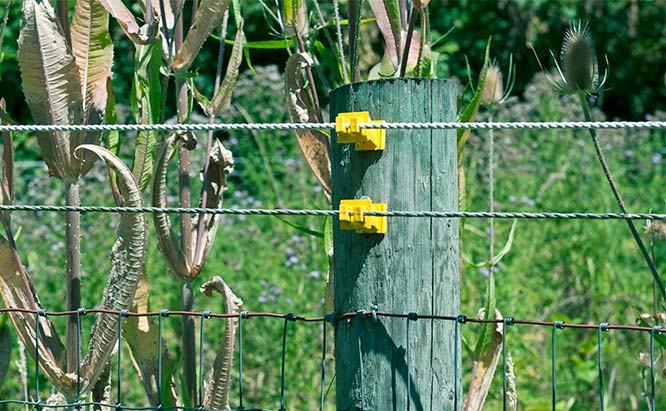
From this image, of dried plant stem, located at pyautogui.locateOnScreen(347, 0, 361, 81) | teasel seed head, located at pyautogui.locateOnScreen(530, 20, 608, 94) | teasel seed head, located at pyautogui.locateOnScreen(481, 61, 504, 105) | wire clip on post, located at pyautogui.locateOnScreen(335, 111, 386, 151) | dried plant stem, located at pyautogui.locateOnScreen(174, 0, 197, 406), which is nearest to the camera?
wire clip on post, located at pyautogui.locateOnScreen(335, 111, 386, 151)

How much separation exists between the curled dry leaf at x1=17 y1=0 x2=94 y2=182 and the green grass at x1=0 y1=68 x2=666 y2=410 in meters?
1.52

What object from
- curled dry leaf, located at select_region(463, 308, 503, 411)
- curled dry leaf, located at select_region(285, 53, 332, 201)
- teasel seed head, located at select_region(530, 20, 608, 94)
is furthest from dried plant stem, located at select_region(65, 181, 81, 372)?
teasel seed head, located at select_region(530, 20, 608, 94)

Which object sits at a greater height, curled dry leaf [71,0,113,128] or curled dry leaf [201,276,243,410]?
curled dry leaf [71,0,113,128]

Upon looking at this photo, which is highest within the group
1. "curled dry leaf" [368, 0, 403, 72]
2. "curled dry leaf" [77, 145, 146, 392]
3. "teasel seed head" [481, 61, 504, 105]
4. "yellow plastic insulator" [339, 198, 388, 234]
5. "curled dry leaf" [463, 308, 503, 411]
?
"curled dry leaf" [368, 0, 403, 72]

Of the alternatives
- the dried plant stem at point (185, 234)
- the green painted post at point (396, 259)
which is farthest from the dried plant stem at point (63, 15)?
the green painted post at point (396, 259)

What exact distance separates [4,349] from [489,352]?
1.21 m

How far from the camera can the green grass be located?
12.7 feet

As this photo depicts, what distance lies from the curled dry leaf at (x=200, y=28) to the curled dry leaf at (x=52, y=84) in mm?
258

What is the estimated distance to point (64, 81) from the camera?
7.80ft

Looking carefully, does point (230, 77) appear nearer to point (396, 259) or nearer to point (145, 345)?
point (145, 345)

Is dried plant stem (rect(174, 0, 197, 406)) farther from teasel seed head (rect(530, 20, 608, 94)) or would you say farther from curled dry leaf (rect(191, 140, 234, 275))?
teasel seed head (rect(530, 20, 608, 94))

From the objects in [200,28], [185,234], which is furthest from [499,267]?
[200,28]

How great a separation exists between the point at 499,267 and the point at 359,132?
2528mm

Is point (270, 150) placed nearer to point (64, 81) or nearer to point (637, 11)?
point (64, 81)
